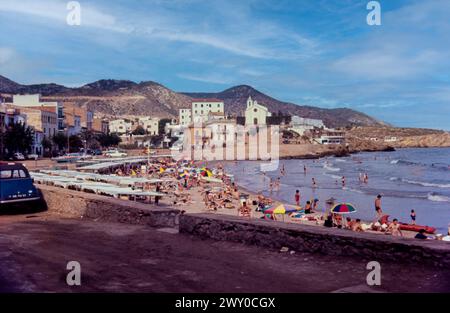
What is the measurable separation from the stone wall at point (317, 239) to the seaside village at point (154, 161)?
0.86 meters

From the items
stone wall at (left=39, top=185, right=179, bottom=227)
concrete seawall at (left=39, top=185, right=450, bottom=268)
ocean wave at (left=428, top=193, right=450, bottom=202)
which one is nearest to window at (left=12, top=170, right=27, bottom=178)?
stone wall at (left=39, top=185, right=179, bottom=227)

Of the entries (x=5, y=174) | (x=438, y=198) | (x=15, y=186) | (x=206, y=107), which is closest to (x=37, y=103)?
(x=438, y=198)

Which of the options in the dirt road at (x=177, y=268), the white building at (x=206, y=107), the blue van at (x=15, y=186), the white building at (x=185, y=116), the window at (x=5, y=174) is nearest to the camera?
the dirt road at (x=177, y=268)

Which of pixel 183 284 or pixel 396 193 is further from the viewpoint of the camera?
pixel 396 193

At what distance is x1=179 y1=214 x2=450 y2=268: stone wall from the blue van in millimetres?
5734

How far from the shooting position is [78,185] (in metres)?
19.0

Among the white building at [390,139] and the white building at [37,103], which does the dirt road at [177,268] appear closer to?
the white building at [37,103]

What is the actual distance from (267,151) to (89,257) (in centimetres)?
10111

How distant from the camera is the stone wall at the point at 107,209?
9.13 m

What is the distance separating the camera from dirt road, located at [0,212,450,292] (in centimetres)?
486

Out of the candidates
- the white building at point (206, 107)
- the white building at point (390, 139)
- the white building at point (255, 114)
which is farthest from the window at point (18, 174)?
the white building at point (390, 139)

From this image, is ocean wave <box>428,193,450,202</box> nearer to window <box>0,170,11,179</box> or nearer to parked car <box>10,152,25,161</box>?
window <box>0,170,11,179</box>
